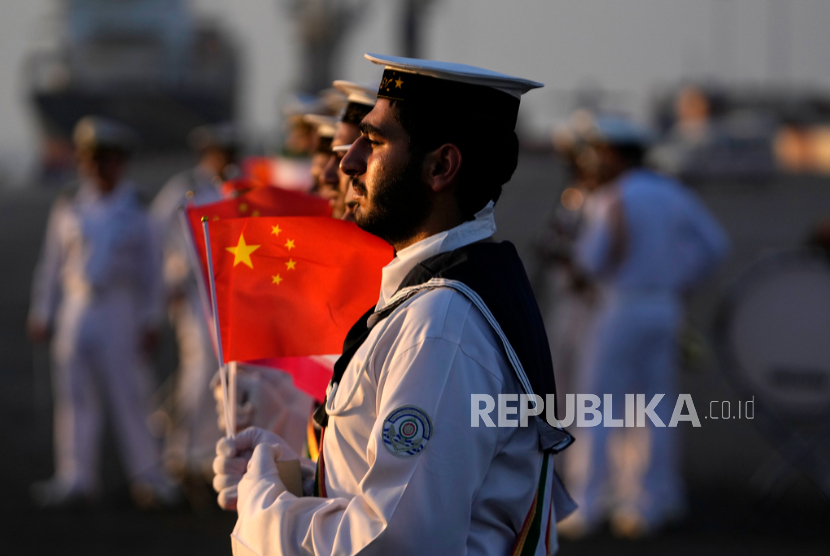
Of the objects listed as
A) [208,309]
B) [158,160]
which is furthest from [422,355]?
[158,160]

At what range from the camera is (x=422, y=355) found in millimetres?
1689

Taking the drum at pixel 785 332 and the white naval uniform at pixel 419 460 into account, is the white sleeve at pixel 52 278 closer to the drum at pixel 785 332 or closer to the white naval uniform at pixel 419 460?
the drum at pixel 785 332

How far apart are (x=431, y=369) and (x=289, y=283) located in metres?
0.76

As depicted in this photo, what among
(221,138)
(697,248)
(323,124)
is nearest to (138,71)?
(221,138)

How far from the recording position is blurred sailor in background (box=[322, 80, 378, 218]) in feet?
8.19

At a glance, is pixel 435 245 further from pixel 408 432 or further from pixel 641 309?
pixel 641 309

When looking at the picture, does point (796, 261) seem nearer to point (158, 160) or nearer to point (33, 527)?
point (33, 527)

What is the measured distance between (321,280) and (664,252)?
3747 mm

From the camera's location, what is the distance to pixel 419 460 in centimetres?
166

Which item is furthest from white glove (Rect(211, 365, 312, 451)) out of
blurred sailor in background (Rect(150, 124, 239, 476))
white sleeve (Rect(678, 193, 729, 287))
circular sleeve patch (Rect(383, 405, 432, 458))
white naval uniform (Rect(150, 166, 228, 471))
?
blurred sailor in background (Rect(150, 124, 239, 476))

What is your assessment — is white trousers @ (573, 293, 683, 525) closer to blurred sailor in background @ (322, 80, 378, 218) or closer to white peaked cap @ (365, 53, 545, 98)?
blurred sailor in background @ (322, 80, 378, 218)

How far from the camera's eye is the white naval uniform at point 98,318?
6.45 meters

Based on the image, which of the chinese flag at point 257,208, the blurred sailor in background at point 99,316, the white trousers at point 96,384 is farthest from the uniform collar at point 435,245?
the white trousers at point 96,384

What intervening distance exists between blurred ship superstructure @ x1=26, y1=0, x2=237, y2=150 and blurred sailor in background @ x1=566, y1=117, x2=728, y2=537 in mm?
37511
